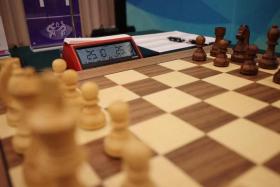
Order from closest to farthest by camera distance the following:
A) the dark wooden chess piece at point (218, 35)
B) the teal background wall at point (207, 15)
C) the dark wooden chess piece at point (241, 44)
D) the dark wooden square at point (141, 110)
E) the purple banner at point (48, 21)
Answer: the dark wooden square at point (141, 110) < the dark wooden chess piece at point (241, 44) < the dark wooden chess piece at point (218, 35) < the teal background wall at point (207, 15) < the purple banner at point (48, 21)

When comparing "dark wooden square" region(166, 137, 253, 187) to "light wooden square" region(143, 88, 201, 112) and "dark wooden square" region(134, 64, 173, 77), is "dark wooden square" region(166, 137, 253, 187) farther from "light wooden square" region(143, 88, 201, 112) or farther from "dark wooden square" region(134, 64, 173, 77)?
"dark wooden square" region(134, 64, 173, 77)

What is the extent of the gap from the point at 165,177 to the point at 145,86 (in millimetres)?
533

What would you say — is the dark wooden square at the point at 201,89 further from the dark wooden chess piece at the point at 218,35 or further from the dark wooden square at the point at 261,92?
the dark wooden chess piece at the point at 218,35

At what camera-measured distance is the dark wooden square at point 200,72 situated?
1.17 metres

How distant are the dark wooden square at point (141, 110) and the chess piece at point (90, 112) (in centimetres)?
10

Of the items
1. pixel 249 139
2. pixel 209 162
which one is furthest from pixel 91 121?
pixel 249 139

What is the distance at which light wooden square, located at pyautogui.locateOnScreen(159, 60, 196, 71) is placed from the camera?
129 cm

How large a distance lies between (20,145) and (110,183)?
0.88 ft

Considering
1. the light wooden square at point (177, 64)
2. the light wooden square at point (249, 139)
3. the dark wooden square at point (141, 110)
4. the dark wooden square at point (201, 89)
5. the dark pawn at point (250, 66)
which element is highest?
the dark pawn at point (250, 66)

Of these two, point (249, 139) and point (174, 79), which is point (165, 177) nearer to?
point (249, 139)

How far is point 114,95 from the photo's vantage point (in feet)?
3.22

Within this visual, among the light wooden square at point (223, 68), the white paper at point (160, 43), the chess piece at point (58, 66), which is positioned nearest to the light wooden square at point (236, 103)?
the light wooden square at point (223, 68)

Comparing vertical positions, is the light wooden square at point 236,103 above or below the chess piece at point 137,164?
below

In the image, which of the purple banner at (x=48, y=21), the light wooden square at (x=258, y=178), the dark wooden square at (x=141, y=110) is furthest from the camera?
the purple banner at (x=48, y=21)
